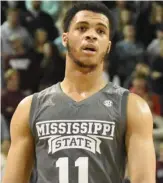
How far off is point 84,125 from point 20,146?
0.91 feet

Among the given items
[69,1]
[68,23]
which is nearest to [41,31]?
[69,1]

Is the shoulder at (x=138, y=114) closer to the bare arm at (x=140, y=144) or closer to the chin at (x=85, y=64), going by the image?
the bare arm at (x=140, y=144)

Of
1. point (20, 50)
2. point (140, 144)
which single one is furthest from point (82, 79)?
point (20, 50)

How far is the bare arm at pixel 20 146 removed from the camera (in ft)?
6.91

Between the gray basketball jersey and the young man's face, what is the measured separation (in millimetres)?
157

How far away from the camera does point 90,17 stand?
2.09m

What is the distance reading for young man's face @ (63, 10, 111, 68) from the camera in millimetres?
2045

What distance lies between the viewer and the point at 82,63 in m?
2.08

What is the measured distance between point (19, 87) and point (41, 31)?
66cm

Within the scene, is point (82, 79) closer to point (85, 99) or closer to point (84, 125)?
point (85, 99)

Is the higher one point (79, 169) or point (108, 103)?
point (108, 103)

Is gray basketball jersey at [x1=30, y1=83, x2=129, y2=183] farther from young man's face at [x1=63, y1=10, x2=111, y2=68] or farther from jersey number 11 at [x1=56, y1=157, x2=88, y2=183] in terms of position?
young man's face at [x1=63, y1=10, x2=111, y2=68]

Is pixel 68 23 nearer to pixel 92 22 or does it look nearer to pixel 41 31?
pixel 92 22

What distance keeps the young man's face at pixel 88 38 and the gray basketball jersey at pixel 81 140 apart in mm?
157
